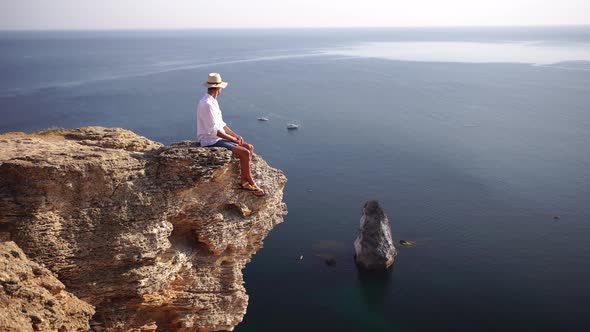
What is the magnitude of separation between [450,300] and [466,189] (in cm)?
2571

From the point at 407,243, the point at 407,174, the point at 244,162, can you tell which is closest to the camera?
the point at 244,162

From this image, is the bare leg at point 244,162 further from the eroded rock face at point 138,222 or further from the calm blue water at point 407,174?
the calm blue water at point 407,174

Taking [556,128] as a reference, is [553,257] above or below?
below

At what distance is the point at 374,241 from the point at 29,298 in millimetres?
33165

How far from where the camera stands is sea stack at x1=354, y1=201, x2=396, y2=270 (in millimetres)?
39781

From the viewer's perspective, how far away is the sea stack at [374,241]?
39781 mm

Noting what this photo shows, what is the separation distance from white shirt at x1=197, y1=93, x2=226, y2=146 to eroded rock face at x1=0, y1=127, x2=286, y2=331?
1.52ft

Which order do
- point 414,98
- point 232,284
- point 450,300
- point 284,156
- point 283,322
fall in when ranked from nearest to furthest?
point 232,284, point 283,322, point 450,300, point 284,156, point 414,98

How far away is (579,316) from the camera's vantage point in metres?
34.8

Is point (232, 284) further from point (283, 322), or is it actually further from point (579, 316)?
point (579, 316)

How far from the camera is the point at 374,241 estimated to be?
40.7m

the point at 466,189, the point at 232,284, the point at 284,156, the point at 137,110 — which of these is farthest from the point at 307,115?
the point at 232,284

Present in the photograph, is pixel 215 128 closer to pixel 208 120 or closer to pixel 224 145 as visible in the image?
pixel 208 120

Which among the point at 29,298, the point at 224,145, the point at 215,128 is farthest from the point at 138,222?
the point at 215,128
